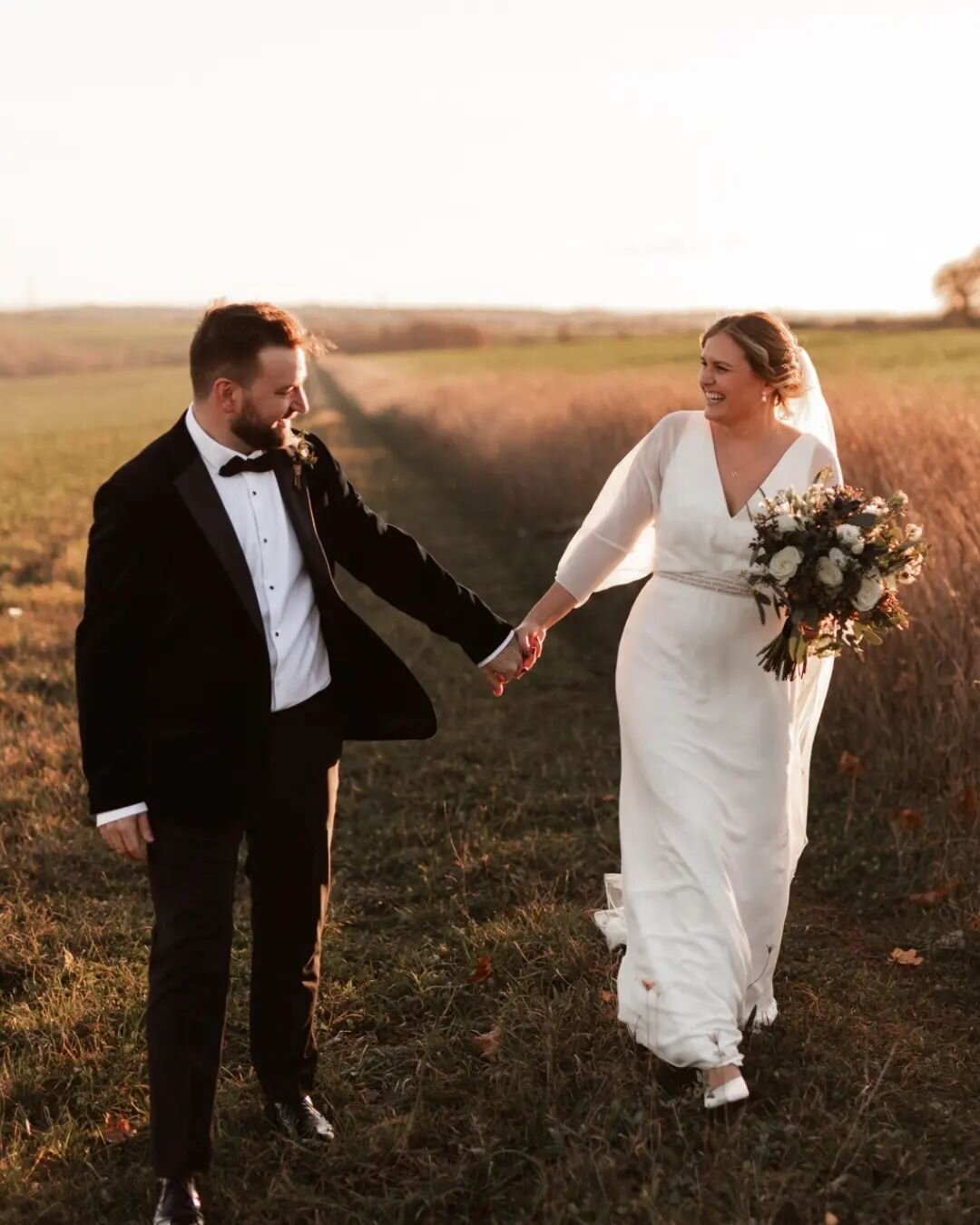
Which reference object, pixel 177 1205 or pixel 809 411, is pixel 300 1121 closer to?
pixel 177 1205

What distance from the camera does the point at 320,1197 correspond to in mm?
3631

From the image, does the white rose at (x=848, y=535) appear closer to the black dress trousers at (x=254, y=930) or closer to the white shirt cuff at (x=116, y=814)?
the black dress trousers at (x=254, y=930)

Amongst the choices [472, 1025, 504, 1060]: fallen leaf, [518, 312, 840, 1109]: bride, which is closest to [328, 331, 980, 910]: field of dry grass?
[518, 312, 840, 1109]: bride

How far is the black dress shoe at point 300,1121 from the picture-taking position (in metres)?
3.95

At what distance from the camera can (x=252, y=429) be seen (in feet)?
11.8

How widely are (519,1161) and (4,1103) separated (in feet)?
5.43

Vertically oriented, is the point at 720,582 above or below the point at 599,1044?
above

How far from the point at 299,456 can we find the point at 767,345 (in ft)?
5.56

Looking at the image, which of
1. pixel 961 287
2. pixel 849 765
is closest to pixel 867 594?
pixel 849 765

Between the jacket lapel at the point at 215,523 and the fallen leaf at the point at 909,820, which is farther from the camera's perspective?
the fallen leaf at the point at 909,820

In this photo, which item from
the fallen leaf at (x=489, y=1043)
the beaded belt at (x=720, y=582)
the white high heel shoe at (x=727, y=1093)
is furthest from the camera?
the beaded belt at (x=720, y=582)

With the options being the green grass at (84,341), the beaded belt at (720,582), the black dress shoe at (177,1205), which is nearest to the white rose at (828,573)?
the beaded belt at (720,582)

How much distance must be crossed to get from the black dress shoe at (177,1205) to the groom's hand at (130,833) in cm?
85

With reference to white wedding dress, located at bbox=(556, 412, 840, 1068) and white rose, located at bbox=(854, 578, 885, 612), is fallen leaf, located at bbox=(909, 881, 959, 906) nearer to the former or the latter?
white wedding dress, located at bbox=(556, 412, 840, 1068)
